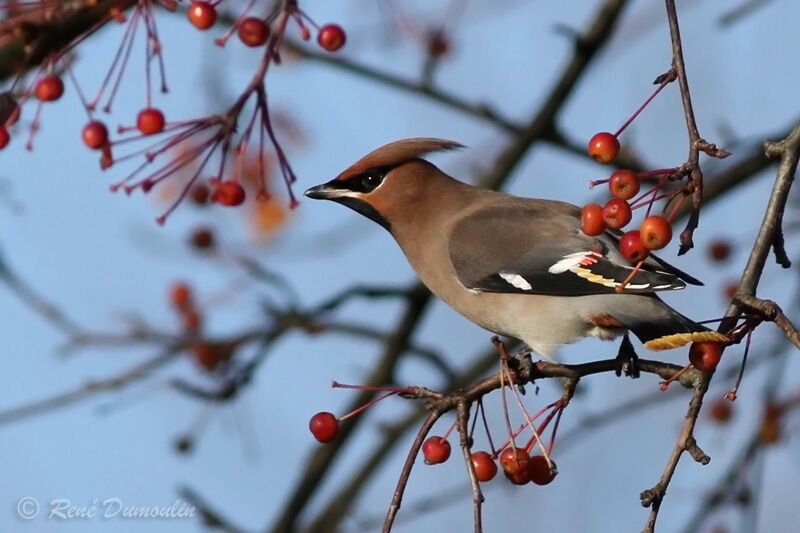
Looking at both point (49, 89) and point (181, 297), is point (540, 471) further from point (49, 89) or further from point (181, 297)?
point (181, 297)

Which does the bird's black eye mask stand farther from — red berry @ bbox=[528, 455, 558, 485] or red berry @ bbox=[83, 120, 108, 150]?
red berry @ bbox=[528, 455, 558, 485]

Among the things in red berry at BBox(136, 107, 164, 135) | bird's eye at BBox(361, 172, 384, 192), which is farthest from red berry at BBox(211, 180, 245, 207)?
bird's eye at BBox(361, 172, 384, 192)

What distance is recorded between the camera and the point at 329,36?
9.37ft

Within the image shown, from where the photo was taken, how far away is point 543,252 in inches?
128

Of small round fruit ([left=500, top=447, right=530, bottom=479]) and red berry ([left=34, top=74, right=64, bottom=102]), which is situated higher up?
red berry ([left=34, top=74, right=64, bottom=102])


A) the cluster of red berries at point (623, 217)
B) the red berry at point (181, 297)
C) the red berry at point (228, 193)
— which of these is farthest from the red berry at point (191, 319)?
the cluster of red berries at point (623, 217)

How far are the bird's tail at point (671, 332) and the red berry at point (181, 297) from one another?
2219 millimetres

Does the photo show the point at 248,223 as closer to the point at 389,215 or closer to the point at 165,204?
the point at 165,204

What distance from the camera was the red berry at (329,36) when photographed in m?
2.86

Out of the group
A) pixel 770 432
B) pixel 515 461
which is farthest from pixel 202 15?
pixel 770 432

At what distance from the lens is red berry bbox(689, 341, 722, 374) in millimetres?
2125

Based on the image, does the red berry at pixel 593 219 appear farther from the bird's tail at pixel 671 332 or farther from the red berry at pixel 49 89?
the red berry at pixel 49 89

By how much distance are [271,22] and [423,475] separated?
5.86 meters

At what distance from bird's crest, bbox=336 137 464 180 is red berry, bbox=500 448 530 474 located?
122 cm
